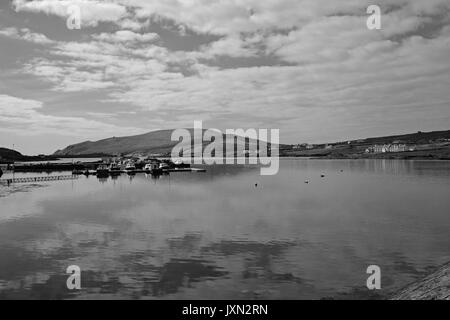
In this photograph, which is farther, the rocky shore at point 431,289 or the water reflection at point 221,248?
the water reflection at point 221,248

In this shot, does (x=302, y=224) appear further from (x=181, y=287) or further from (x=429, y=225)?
(x=181, y=287)

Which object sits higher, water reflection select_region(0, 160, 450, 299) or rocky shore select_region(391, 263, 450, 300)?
rocky shore select_region(391, 263, 450, 300)

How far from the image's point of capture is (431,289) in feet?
60.0

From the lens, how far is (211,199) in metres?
78.2

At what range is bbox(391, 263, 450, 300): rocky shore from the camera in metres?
17.0

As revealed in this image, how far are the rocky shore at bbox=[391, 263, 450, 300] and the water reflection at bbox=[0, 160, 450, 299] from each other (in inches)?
142

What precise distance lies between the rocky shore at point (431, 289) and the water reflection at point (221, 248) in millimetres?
3618

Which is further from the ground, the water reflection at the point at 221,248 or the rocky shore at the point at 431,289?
the rocky shore at the point at 431,289

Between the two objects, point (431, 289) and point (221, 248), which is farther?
point (221, 248)

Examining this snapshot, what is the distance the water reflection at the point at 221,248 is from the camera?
2559 cm

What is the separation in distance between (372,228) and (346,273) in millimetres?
18865

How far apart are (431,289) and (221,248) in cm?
2063

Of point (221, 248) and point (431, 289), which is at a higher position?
point (431, 289)

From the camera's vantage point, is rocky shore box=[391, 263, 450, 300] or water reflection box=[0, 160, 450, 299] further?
water reflection box=[0, 160, 450, 299]
